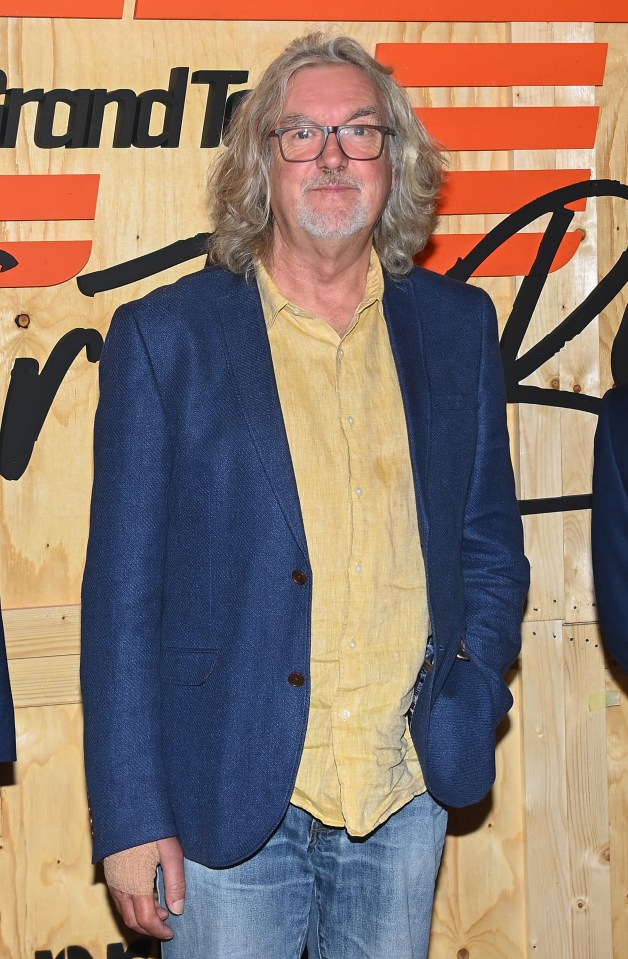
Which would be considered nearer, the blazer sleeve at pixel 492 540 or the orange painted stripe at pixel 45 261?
the blazer sleeve at pixel 492 540

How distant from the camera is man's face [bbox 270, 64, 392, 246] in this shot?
6.04 feet

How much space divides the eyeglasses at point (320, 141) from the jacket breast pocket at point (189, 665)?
802mm

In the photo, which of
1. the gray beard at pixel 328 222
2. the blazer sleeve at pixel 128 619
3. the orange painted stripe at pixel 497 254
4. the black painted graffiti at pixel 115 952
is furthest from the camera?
the orange painted stripe at pixel 497 254

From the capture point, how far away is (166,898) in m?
1.75

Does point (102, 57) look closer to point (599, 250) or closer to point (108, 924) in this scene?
point (599, 250)

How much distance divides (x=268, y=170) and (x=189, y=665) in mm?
850

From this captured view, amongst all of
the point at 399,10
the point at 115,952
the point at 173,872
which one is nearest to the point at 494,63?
the point at 399,10

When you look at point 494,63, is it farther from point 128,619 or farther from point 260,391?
point 128,619

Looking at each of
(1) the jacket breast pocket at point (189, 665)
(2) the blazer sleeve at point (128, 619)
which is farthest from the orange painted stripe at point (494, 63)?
(1) the jacket breast pocket at point (189, 665)

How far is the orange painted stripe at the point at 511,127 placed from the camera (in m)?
2.62

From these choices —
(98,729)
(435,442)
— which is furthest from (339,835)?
(435,442)

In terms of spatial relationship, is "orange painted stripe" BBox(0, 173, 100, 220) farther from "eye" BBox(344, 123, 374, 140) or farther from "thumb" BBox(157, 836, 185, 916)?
"thumb" BBox(157, 836, 185, 916)

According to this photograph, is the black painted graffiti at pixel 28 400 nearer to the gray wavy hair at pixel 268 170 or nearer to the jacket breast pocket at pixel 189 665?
the gray wavy hair at pixel 268 170

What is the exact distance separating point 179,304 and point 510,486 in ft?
2.28
